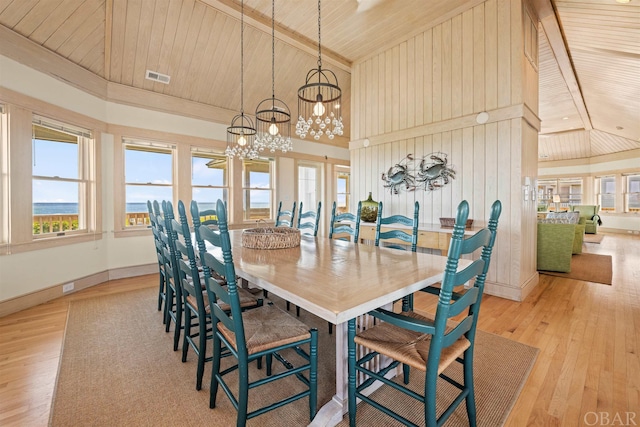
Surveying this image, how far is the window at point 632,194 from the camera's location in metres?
9.43

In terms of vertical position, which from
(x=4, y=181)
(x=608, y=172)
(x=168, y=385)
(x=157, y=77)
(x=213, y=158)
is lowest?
(x=168, y=385)

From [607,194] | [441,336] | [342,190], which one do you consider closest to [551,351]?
[441,336]

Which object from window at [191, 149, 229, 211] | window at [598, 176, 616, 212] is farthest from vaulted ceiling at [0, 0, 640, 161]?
window at [598, 176, 616, 212]

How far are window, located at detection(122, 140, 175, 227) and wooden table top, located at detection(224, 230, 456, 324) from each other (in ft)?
10.4

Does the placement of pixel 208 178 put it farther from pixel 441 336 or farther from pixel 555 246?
pixel 555 246

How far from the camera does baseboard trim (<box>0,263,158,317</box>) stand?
120 inches

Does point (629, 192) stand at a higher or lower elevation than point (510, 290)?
higher

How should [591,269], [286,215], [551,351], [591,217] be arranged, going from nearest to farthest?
[551,351], [286,215], [591,269], [591,217]

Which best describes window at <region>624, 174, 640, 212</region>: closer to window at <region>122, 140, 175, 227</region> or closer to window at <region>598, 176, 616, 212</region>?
window at <region>598, 176, 616, 212</region>

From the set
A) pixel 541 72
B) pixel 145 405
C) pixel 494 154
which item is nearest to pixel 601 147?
pixel 541 72

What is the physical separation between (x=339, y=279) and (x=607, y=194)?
1337cm

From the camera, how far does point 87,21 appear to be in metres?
3.49

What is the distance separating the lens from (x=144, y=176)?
470cm

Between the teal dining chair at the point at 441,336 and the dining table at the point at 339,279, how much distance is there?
13 centimetres
